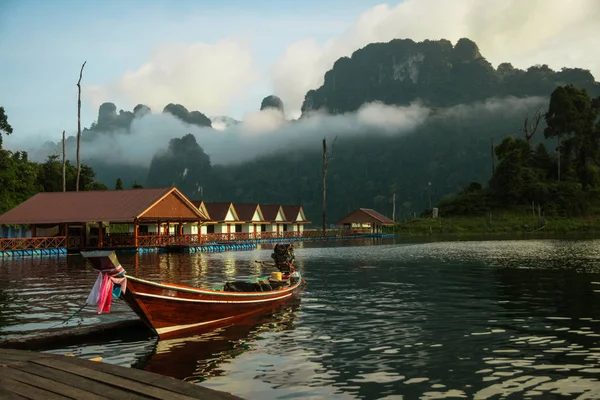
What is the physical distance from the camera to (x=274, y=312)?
59.7ft

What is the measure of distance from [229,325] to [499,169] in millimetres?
98764

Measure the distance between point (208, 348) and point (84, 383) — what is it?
19.9 feet

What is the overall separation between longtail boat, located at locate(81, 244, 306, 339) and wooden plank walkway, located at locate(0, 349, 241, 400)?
351cm

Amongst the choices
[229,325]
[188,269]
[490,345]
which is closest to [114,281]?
[229,325]

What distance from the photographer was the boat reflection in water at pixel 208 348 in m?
11.2

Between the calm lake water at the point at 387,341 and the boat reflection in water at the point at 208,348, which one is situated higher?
the boat reflection in water at the point at 208,348

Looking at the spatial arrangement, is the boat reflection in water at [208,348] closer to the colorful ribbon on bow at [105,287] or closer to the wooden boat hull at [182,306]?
the wooden boat hull at [182,306]

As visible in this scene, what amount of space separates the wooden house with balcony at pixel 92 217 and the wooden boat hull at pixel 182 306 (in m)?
37.1

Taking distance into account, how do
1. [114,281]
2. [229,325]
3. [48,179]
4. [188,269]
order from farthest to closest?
[48,179]
[188,269]
[229,325]
[114,281]

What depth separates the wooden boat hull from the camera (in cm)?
1302

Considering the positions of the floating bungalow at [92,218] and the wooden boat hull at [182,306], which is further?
the floating bungalow at [92,218]

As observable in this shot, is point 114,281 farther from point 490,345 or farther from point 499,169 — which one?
point 499,169

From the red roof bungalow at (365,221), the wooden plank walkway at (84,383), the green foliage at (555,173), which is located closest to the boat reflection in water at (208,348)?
the wooden plank walkway at (84,383)

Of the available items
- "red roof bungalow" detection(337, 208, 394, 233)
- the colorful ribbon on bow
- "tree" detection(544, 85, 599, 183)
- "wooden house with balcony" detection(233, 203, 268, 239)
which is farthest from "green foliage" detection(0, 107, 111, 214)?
"tree" detection(544, 85, 599, 183)
